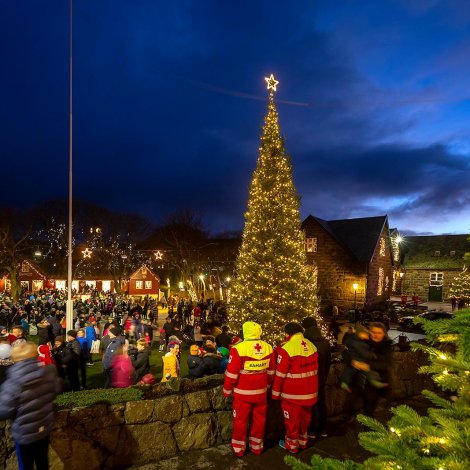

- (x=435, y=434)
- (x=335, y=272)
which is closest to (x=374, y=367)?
(x=435, y=434)

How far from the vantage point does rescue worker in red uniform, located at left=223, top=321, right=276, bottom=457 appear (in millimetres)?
5090

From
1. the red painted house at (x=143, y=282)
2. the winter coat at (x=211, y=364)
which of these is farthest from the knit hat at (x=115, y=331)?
the red painted house at (x=143, y=282)

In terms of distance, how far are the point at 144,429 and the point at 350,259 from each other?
2855 centimetres

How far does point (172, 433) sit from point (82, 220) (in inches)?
1465

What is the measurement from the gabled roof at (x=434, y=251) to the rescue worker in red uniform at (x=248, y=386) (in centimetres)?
4014

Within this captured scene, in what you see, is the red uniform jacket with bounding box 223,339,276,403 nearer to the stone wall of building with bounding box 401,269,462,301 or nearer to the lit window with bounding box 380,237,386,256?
the lit window with bounding box 380,237,386,256

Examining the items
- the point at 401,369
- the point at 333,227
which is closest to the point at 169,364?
the point at 401,369

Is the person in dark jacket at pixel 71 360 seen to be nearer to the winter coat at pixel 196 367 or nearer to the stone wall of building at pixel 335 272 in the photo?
the winter coat at pixel 196 367

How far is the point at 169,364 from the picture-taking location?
8344mm

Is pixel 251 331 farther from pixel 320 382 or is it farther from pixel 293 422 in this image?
pixel 320 382

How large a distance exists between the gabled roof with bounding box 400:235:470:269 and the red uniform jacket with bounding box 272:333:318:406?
1561 inches

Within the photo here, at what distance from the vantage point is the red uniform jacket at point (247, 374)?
5082 millimetres

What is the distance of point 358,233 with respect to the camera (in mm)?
33156

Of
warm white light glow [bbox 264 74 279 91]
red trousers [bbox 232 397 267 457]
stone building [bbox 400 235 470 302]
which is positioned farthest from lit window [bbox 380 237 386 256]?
red trousers [bbox 232 397 267 457]
